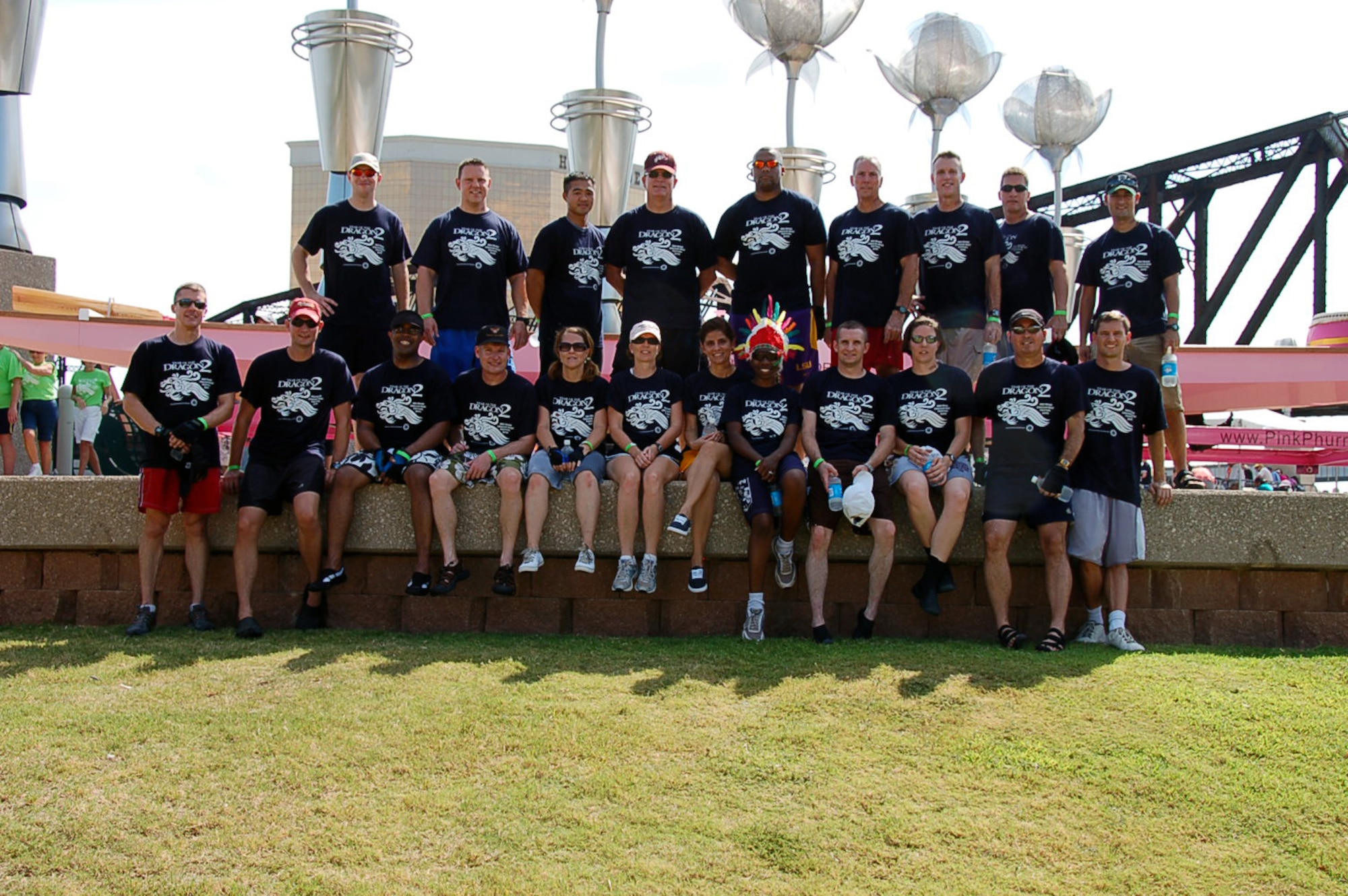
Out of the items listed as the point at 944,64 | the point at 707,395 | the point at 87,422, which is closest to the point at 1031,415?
the point at 707,395

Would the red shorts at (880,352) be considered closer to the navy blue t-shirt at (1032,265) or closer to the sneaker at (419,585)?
the navy blue t-shirt at (1032,265)

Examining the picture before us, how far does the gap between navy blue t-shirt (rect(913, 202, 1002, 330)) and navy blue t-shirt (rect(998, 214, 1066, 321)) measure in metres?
0.27

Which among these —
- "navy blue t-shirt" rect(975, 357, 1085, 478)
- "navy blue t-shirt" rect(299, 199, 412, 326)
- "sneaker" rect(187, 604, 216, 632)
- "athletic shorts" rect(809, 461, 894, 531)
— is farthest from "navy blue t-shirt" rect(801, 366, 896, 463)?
"sneaker" rect(187, 604, 216, 632)

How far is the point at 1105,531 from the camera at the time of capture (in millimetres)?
6180

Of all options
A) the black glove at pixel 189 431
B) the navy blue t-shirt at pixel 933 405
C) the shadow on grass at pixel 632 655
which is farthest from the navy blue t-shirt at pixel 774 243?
the black glove at pixel 189 431

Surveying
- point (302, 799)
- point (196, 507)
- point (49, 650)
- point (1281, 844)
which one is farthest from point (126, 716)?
point (1281, 844)

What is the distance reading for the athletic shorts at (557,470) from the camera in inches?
250

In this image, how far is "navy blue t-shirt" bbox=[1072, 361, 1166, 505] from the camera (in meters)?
6.23

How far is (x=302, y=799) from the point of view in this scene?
376 cm

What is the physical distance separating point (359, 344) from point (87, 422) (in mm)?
8177

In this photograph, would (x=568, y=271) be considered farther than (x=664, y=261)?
Yes

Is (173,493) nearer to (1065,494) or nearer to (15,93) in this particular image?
(1065,494)

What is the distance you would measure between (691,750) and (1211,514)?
376 centimetres

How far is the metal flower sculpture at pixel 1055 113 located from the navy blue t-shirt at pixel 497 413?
418 inches
